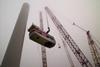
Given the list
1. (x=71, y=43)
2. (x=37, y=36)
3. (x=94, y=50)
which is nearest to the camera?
(x=37, y=36)

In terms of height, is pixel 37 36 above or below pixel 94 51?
above

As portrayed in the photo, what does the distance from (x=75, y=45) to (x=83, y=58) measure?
2.39 metres

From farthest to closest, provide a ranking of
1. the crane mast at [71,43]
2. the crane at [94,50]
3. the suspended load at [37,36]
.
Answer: the crane at [94,50] < the crane mast at [71,43] < the suspended load at [37,36]

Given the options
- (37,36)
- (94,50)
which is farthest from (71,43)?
(37,36)

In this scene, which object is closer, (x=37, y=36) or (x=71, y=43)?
(x=37, y=36)

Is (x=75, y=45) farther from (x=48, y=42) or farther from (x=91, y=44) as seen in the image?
(x=48, y=42)

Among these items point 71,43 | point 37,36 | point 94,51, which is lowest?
point 94,51

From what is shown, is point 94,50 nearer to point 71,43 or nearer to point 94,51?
point 94,51

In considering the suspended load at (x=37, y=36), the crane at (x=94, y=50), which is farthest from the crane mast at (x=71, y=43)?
the suspended load at (x=37, y=36)

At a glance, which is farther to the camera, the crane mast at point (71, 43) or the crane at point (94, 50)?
the crane at point (94, 50)

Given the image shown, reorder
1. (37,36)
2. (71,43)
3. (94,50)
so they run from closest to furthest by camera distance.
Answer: (37,36), (71,43), (94,50)

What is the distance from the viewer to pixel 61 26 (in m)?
17.6

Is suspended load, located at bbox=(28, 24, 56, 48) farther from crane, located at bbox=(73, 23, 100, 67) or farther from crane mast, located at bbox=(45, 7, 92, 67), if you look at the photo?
crane, located at bbox=(73, 23, 100, 67)

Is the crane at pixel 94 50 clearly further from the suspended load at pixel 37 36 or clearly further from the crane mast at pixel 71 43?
the suspended load at pixel 37 36
